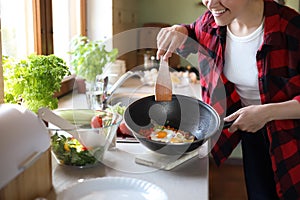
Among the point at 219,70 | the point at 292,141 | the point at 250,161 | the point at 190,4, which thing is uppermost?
the point at 190,4

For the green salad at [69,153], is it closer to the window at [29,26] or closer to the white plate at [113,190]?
the white plate at [113,190]

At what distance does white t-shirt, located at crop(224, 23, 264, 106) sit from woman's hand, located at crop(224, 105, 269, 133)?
0.50 ft

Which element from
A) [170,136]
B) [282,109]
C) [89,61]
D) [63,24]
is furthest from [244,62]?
[63,24]

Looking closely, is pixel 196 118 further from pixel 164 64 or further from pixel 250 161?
pixel 250 161

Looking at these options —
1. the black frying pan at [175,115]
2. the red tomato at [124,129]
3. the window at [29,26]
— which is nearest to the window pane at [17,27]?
the window at [29,26]

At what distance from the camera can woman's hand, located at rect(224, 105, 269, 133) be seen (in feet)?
3.63

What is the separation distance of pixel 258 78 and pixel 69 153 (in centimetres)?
62

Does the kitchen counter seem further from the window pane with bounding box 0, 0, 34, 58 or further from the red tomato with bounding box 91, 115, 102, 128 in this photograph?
the window pane with bounding box 0, 0, 34, 58

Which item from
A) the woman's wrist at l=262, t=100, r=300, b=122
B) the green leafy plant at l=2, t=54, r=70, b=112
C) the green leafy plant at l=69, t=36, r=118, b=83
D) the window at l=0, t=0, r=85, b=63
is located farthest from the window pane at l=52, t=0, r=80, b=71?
the woman's wrist at l=262, t=100, r=300, b=122

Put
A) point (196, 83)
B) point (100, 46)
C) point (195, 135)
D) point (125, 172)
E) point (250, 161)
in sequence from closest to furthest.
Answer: point (125, 172), point (195, 135), point (250, 161), point (100, 46), point (196, 83)

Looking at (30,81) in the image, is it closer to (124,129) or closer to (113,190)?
(124,129)

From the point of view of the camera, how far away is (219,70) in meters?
1.30

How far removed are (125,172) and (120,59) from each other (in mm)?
1822

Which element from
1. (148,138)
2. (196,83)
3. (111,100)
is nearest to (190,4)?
(196,83)
